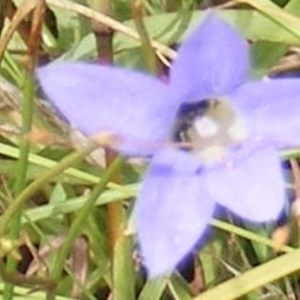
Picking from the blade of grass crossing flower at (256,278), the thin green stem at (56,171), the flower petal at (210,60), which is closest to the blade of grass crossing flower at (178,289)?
the blade of grass crossing flower at (256,278)

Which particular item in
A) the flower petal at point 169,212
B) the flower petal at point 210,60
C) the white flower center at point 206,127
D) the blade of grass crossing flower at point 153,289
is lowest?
the blade of grass crossing flower at point 153,289

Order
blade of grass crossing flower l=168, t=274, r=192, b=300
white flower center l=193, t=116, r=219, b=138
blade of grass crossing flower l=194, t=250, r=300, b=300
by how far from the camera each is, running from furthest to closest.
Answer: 1. blade of grass crossing flower l=168, t=274, r=192, b=300
2. blade of grass crossing flower l=194, t=250, r=300, b=300
3. white flower center l=193, t=116, r=219, b=138

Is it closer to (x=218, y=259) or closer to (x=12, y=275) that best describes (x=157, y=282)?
(x=218, y=259)

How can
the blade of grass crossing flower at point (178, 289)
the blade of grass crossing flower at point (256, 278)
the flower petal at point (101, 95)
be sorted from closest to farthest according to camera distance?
the flower petal at point (101, 95)
the blade of grass crossing flower at point (256, 278)
the blade of grass crossing flower at point (178, 289)

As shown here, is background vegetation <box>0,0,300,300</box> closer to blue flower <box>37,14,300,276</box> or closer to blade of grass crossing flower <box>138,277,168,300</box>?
blade of grass crossing flower <box>138,277,168,300</box>

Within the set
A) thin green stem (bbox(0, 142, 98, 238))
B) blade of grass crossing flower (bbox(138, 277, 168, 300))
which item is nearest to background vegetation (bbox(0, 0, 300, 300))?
blade of grass crossing flower (bbox(138, 277, 168, 300))

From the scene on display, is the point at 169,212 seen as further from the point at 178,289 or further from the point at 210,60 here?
the point at 178,289

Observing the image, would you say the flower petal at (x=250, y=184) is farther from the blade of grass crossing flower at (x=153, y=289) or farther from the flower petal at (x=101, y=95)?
the blade of grass crossing flower at (x=153, y=289)

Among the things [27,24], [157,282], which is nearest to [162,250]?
[157,282]
